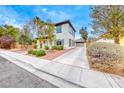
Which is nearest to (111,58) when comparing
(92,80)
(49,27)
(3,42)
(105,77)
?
(105,77)

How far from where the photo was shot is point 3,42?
21906mm

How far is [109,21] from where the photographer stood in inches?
325

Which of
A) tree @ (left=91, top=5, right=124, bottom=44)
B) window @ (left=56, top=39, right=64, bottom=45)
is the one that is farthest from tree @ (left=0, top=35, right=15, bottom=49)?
tree @ (left=91, top=5, right=124, bottom=44)

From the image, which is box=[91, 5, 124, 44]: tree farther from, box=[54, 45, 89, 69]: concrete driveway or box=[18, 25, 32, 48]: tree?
box=[18, 25, 32, 48]: tree

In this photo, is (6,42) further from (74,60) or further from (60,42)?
(74,60)

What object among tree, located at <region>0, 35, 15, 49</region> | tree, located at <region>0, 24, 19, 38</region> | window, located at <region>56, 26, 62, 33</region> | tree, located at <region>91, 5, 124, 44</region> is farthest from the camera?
tree, located at <region>0, 24, 19, 38</region>

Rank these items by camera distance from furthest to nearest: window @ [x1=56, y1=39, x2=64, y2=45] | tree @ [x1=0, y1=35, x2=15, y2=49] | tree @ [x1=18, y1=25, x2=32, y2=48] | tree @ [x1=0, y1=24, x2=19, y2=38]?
tree @ [x1=0, y1=24, x2=19, y2=38] → tree @ [x1=0, y1=35, x2=15, y2=49] → tree @ [x1=18, y1=25, x2=32, y2=48] → window @ [x1=56, y1=39, x2=64, y2=45]

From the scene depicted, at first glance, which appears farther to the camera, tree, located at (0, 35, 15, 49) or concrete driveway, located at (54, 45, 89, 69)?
tree, located at (0, 35, 15, 49)

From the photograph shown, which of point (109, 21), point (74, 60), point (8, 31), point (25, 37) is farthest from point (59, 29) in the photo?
point (8, 31)

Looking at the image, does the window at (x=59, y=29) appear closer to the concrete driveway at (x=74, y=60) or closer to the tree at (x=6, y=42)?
the concrete driveway at (x=74, y=60)

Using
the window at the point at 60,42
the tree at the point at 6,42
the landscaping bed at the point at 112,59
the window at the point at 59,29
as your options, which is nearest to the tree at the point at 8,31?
the tree at the point at 6,42

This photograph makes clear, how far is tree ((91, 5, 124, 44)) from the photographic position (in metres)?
7.91

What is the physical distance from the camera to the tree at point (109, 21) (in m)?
7.91
